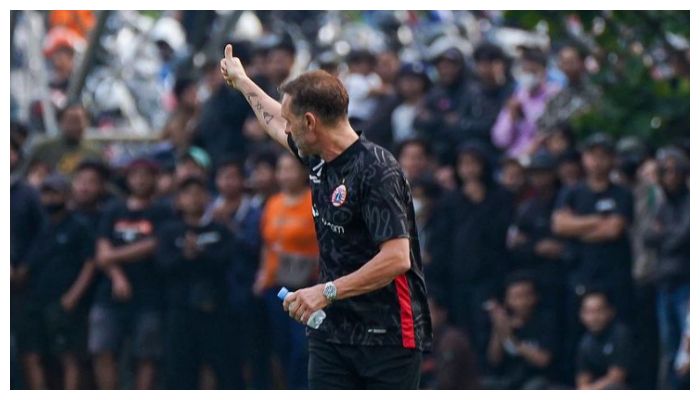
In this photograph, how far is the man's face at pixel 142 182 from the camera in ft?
45.5

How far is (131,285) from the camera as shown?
13.9 meters

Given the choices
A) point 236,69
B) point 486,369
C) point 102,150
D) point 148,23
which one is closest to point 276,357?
point 486,369

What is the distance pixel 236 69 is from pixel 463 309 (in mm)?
5949

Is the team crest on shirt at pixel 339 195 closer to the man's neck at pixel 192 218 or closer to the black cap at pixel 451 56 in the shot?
the man's neck at pixel 192 218

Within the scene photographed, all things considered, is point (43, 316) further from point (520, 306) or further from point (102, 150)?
point (520, 306)

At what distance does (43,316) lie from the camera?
14133 mm

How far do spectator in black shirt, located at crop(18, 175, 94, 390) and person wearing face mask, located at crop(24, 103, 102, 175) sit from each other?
1.29 m

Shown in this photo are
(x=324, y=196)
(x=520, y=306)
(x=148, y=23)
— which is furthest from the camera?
(x=148, y=23)

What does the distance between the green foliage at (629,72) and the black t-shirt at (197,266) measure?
299 centimetres

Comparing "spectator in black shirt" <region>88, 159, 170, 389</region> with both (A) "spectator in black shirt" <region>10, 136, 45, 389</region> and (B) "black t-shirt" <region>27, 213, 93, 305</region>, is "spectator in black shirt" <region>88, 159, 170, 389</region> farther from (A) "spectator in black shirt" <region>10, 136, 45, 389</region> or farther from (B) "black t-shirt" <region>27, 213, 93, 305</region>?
(A) "spectator in black shirt" <region>10, 136, 45, 389</region>

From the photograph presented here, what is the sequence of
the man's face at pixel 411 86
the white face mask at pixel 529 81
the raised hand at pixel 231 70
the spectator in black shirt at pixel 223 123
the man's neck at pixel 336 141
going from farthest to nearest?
the spectator in black shirt at pixel 223 123
the man's face at pixel 411 86
the white face mask at pixel 529 81
the raised hand at pixel 231 70
the man's neck at pixel 336 141

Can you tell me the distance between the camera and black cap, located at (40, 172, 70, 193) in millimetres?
14336

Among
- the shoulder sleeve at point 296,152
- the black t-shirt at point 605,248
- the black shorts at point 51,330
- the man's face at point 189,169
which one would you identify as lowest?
the black shorts at point 51,330

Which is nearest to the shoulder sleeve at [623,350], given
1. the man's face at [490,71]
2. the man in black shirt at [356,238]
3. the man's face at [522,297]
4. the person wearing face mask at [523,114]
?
the man's face at [522,297]
